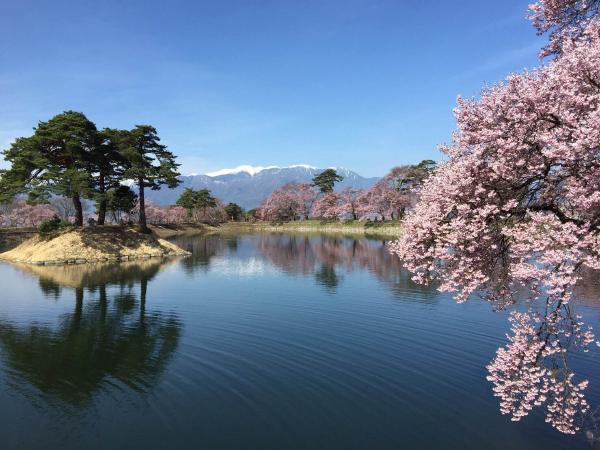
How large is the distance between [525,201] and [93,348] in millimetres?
17478

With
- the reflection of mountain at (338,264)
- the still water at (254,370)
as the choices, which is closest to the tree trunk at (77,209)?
the still water at (254,370)

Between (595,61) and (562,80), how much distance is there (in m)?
0.75

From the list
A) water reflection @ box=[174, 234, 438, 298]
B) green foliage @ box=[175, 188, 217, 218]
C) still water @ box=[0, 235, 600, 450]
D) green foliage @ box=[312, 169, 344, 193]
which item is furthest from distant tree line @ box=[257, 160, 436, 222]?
still water @ box=[0, 235, 600, 450]

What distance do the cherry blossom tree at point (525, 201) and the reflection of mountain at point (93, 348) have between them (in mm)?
11029

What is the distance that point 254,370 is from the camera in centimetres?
1616

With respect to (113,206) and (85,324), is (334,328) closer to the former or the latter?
(85,324)

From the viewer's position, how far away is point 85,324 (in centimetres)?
2200

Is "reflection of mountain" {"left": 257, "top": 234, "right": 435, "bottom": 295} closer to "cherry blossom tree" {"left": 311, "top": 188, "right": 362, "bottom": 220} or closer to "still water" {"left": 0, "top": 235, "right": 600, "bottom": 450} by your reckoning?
"still water" {"left": 0, "top": 235, "right": 600, "bottom": 450}

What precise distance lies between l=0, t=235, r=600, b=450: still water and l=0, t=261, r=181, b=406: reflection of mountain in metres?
0.08

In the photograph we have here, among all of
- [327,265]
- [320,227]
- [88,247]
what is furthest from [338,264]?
[320,227]

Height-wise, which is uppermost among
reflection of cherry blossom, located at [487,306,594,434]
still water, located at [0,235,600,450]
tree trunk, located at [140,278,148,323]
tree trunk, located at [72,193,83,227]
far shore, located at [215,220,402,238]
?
tree trunk, located at [72,193,83,227]

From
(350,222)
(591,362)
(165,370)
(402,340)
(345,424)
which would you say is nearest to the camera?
(345,424)

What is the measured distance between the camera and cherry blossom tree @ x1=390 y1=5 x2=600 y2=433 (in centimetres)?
941

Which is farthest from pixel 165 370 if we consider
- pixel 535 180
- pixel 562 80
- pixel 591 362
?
pixel 591 362
